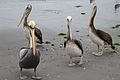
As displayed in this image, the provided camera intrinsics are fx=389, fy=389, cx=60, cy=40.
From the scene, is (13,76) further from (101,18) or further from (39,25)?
(101,18)

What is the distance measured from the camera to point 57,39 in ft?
35.0

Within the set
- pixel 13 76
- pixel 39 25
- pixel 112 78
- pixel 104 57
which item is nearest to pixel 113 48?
pixel 104 57

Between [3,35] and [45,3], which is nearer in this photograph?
[3,35]

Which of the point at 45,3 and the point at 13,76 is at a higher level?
the point at 45,3

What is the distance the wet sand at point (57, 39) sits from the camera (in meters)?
7.65

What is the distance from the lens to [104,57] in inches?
352

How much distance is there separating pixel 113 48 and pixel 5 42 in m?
2.95

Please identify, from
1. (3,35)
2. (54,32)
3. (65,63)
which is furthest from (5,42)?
(65,63)

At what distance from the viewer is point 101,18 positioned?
1379cm

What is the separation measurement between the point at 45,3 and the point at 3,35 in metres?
6.02

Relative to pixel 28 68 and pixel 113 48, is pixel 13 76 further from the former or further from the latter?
pixel 113 48

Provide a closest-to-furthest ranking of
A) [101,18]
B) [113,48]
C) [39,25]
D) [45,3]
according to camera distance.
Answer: [113,48]
[39,25]
[101,18]
[45,3]

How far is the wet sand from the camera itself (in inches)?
301

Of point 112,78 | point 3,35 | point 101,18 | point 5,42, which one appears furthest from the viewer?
point 101,18
